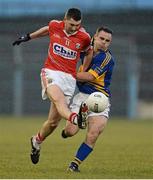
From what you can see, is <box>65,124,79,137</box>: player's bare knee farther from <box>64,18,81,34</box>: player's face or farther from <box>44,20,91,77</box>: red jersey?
<box>64,18,81,34</box>: player's face

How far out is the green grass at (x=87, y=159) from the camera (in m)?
11.8

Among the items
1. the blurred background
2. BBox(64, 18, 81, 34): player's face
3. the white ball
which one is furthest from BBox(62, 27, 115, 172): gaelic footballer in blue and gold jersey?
the blurred background

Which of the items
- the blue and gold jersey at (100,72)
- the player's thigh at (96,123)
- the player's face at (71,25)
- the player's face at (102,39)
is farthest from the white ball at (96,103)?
the player's face at (71,25)

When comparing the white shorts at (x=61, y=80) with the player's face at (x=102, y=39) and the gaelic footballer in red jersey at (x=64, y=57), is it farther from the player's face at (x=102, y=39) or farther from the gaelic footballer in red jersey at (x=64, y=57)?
the player's face at (x=102, y=39)

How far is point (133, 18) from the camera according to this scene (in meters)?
37.0

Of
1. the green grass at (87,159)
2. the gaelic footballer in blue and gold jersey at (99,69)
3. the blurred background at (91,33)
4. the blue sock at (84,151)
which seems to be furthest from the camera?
the blurred background at (91,33)

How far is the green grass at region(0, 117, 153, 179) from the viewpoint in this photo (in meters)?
11.8

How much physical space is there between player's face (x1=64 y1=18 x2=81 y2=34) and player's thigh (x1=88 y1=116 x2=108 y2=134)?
1299mm

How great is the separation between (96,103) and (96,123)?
59 centimetres

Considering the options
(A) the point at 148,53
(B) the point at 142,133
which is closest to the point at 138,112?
(A) the point at 148,53

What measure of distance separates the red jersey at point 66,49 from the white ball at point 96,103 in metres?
0.83

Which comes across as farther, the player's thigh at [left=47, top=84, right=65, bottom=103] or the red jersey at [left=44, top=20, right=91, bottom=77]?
the red jersey at [left=44, top=20, right=91, bottom=77]

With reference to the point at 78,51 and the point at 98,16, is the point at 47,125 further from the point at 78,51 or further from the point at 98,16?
the point at 98,16

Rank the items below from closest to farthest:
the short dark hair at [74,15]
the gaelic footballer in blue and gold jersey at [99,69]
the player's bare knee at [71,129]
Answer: the short dark hair at [74,15]
the gaelic footballer in blue and gold jersey at [99,69]
the player's bare knee at [71,129]
